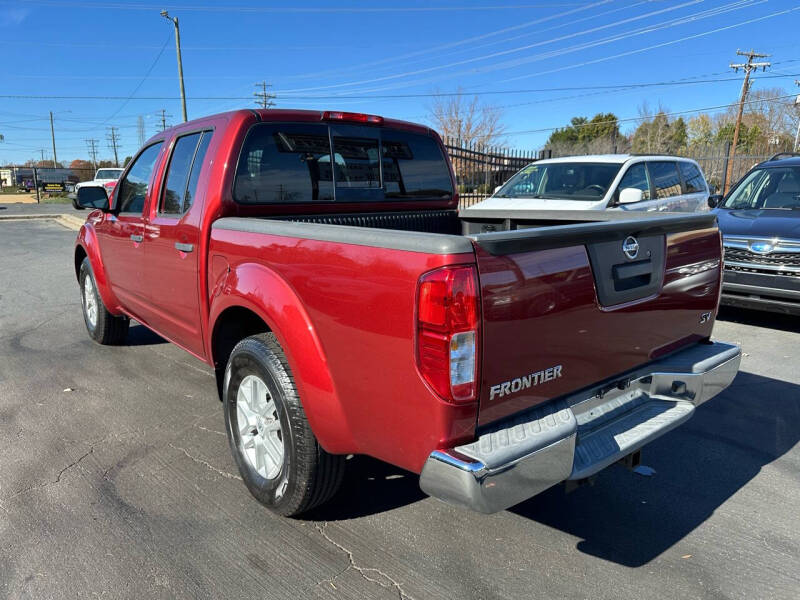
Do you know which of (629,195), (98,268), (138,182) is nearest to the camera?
(138,182)

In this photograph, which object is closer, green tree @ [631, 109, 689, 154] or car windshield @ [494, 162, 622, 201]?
car windshield @ [494, 162, 622, 201]

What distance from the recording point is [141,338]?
6.10m

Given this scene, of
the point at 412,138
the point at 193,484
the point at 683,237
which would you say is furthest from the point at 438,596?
the point at 412,138

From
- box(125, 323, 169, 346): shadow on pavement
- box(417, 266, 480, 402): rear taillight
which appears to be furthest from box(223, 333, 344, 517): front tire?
box(125, 323, 169, 346): shadow on pavement

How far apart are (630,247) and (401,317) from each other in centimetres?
116

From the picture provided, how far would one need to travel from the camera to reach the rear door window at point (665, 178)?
8664mm

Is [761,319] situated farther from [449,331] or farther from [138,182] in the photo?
[138,182]

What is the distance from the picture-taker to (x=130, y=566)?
2.55m

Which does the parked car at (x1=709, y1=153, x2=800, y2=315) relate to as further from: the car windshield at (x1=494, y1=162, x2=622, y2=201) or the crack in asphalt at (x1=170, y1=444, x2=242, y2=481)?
the crack in asphalt at (x1=170, y1=444, x2=242, y2=481)

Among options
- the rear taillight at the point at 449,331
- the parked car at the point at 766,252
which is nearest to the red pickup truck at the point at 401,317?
the rear taillight at the point at 449,331

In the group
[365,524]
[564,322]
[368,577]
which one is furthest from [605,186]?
[368,577]

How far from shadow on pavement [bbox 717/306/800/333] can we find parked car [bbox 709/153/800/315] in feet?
2.05

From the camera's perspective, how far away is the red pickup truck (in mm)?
2037

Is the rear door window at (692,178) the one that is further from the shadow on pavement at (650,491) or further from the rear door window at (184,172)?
the rear door window at (184,172)
